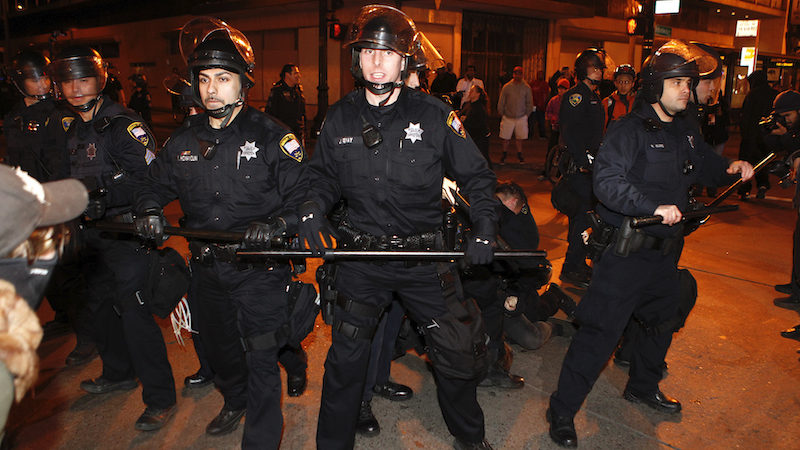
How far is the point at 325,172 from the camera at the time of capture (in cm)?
321

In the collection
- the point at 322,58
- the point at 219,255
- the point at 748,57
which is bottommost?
the point at 219,255

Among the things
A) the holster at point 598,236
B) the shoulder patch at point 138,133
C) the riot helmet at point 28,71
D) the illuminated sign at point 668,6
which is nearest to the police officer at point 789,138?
the holster at point 598,236

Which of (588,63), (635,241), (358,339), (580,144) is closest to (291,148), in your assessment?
(358,339)

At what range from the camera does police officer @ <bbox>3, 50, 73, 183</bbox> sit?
480 cm

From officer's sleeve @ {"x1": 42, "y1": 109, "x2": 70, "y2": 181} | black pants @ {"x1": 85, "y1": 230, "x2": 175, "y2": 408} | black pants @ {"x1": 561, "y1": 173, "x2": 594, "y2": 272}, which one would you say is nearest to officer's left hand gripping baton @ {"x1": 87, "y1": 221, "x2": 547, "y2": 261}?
black pants @ {"x1": 85, "y1": 230, "x2": 175, "y2": 408}

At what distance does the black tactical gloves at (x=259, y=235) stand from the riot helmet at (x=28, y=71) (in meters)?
3.55

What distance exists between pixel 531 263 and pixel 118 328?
2.78 metres

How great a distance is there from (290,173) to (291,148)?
136 millimetres

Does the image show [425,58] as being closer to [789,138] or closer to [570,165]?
[570,165]

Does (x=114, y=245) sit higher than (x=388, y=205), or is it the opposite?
(x=388, y=205)

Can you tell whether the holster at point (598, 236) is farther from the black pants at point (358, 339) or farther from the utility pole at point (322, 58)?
the utility pole at point (322, 58)

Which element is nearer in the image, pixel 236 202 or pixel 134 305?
pixel 236 202

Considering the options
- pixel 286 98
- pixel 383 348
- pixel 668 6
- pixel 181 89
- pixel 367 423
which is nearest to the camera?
pixel 367 423

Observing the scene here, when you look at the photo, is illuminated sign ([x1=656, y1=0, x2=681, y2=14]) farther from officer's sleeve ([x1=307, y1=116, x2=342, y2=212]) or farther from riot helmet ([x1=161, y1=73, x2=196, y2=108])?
officer's sleeve ([x1=307, y1=116, x2=342, y2=212])
